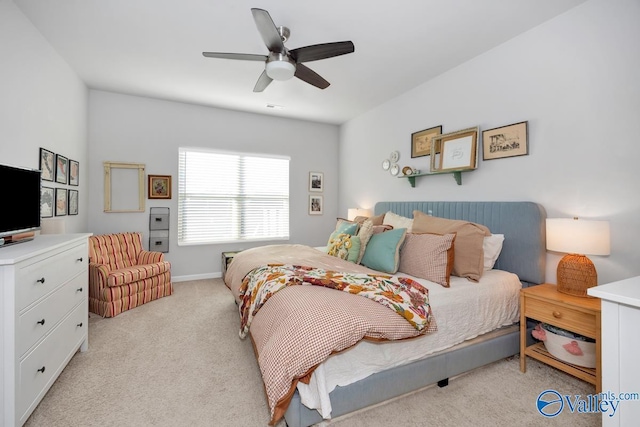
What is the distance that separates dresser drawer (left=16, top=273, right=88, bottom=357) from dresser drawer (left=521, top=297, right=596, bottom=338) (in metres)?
3.17

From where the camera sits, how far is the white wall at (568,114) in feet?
6.37

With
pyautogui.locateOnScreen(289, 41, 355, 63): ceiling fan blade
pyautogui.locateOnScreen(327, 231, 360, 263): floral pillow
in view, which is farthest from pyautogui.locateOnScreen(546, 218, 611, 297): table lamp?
pyautogui.locateOnScreen(289, 41, 355, 63): ceiling fan blade

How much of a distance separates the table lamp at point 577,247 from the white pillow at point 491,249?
1.32 feet

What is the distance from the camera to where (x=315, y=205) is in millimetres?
5426

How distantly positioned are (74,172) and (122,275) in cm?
145

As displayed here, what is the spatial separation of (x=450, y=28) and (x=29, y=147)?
12.7ft

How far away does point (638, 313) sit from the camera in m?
1.11

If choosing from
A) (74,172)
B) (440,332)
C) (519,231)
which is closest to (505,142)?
(519,231)

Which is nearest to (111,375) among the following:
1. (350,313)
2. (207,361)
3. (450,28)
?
(207,361)

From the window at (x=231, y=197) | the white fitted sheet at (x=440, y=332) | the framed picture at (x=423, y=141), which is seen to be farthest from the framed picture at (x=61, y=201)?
the framed picture at (x=423, y=141)

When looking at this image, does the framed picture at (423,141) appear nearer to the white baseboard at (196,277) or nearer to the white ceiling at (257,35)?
the white ceiling at (257,35)

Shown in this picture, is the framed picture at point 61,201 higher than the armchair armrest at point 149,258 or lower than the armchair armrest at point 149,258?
higher

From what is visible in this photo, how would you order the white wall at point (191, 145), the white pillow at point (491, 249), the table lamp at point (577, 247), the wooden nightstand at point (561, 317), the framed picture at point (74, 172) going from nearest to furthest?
the wooden nightstand at point (561, 317), the table lamp at point (577, 247), the white pillow at point (491, 249), the framed picture at point (74, 172), the white wall at point (191, 145)

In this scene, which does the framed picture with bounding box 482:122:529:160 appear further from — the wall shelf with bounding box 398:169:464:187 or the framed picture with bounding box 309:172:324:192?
the framed picture with bounding box 309:172:324:192
